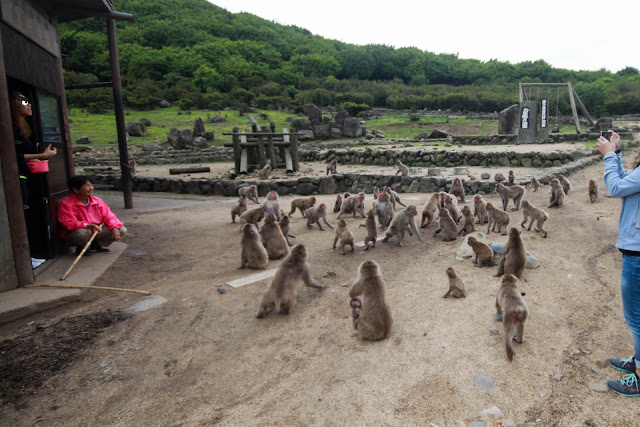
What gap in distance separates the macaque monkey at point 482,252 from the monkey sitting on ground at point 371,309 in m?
2.17

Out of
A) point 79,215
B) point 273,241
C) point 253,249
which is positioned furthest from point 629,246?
point 79,215

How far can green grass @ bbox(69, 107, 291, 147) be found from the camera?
30297 millimetres

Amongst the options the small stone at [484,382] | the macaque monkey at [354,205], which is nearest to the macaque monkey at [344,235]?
the macaque monkey at [354,205]

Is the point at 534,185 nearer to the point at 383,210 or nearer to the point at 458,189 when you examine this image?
the point at 458,189

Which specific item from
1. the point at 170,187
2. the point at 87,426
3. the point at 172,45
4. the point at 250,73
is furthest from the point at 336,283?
the point at 172,45

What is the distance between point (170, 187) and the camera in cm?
1661

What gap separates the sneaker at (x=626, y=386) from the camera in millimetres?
3125

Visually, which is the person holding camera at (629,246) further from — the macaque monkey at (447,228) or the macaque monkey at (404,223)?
the macaque monkey at (404,223)

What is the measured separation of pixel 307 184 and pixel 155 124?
2583cm

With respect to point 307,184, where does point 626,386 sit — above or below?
below

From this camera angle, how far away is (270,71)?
73.6 meters

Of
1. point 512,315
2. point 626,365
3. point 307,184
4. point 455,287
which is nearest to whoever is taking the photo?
point 626,365

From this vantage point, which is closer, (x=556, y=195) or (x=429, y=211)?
(x=429, y=211)

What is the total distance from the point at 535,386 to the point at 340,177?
14048 millimetres
